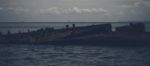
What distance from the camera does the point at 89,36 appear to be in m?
47.8

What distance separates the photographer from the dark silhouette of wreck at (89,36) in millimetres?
46281

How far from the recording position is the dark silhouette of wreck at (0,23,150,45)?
46.3m

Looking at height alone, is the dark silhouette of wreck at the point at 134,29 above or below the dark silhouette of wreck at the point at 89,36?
above

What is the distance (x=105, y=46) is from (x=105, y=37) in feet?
5.99

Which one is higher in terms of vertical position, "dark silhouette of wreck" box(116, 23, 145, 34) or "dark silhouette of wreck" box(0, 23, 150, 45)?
"dark silhouette of wreck" box(116, 23, 145, 34)

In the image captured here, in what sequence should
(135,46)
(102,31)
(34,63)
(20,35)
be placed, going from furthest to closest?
(20,35), (102,31), (135,46), (34,63)

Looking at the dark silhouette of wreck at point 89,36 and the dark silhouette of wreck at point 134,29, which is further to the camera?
the dark silhouette of wreck at point 134,29

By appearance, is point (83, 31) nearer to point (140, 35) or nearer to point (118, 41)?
point (118, 41)

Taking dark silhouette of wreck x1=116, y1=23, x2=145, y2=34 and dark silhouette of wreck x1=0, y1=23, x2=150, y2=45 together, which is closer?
dark silhouette of wreck x1=0, y1=23, x2=150, y2=45

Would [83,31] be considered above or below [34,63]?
above

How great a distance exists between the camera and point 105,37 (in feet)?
154

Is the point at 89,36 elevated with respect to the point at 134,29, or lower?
lower

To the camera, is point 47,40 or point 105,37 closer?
point 105,37

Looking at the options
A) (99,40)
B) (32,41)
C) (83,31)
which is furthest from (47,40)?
(99,40)
